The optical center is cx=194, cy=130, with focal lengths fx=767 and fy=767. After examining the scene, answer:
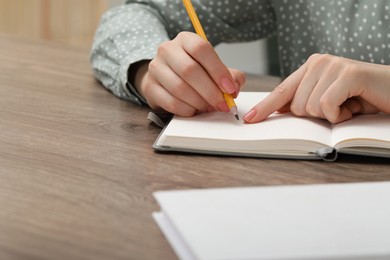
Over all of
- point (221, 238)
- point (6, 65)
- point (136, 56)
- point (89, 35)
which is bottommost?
point (89, 35)

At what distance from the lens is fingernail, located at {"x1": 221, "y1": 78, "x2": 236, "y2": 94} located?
1067 millimetres

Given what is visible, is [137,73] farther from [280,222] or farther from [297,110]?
[280,222]

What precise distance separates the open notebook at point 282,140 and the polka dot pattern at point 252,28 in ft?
0.96

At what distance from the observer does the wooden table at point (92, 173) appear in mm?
698

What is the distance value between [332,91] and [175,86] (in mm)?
231

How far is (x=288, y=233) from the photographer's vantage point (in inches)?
26.5

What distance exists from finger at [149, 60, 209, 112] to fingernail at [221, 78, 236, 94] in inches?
1.5

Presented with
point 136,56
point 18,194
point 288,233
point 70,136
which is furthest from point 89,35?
point 288,233

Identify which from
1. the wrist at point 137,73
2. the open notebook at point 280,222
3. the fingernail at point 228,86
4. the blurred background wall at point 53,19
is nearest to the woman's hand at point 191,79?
the fingernail at point 228,86

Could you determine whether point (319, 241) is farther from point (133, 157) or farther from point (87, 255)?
point (133, 157)

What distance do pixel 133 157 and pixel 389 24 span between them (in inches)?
24.5

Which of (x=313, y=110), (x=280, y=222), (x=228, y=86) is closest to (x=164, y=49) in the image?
(x=228, y=86)

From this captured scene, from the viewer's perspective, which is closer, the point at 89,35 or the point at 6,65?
the point at 6,65

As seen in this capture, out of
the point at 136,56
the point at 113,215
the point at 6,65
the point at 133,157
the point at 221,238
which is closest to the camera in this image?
the point at 221,238
